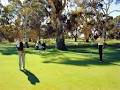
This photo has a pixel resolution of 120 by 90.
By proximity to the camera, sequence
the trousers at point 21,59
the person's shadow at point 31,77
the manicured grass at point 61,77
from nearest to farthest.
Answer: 1. the manicured grass at point 61,77
2. the person's shadow at point 31,77
3. the trousers at point 21,59

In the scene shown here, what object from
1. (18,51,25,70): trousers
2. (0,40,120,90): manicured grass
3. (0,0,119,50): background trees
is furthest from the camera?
(0,0,119,50): background trees

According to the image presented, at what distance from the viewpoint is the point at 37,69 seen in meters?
23.5

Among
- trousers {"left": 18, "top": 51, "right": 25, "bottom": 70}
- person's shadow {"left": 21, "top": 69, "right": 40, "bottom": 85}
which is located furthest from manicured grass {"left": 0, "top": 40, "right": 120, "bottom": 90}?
trousers {"left": 18, "top": 51, "right": 25, "bottom": 70}

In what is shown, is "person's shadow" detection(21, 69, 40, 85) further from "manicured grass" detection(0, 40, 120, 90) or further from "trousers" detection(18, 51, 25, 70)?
"trousers" detection(18, 51, 25, 70)

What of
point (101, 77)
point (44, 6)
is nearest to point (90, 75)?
point (101, 77)

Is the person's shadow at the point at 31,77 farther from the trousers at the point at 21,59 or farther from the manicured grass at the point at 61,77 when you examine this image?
A: the trousers at the point at 21,59

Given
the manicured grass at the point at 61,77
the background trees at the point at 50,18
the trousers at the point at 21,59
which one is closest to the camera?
the manicured grass at the point at 61,77

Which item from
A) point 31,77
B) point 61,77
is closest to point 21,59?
point 31,77

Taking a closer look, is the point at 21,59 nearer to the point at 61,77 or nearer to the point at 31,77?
the point at 31,77

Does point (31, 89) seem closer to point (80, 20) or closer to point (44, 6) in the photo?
point (44, 6)

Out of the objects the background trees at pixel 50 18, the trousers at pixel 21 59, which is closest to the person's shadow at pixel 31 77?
the trousers at pixel 21 59

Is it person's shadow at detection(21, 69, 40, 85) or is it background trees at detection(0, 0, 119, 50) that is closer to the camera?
person's shadow at detection(21, 69, 40, 85)

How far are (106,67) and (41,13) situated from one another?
1465 inches

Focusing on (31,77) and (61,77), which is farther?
(31,77)
